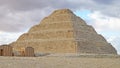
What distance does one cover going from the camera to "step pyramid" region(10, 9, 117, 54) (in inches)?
4040

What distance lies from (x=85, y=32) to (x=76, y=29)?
2694mm

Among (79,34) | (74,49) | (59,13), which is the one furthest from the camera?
(59,13)


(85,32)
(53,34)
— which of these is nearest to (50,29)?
(53,34)

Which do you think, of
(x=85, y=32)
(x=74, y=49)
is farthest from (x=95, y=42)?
(x=74, y=49)

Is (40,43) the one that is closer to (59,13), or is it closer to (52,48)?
(52,48)

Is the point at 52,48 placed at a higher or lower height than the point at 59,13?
lower

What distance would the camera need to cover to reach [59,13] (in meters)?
117

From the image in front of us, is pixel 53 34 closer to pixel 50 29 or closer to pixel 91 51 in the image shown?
pixel 50 29

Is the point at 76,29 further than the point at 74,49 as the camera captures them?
Yes

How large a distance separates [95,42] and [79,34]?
5421 millimetres

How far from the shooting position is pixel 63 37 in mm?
106188

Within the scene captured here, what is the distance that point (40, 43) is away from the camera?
108188 mm

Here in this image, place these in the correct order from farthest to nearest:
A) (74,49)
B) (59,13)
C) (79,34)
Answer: (59,13) → (79,34) → (74,49)

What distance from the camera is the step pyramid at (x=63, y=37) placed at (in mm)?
102625
